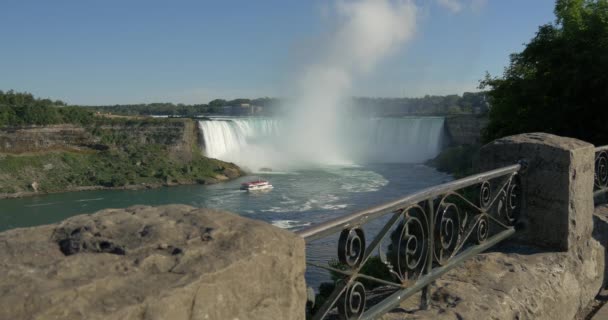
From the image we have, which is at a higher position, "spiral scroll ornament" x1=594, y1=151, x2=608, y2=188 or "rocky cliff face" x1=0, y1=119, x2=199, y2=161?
"spiral scroll ornament" x1=594, y1=151, x2=608, y2=188

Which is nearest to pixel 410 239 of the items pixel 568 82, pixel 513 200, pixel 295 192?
pixel 513 200

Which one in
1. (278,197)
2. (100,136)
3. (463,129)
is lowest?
(278,197)

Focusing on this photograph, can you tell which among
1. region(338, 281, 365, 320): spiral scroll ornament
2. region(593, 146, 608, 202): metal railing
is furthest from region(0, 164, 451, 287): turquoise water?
region(338, 281, 365, 320): spiral scroll ornament

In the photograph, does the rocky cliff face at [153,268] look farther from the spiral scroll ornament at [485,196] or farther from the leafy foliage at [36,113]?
the leafy foliage at [36,113]

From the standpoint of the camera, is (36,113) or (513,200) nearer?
(513,200)

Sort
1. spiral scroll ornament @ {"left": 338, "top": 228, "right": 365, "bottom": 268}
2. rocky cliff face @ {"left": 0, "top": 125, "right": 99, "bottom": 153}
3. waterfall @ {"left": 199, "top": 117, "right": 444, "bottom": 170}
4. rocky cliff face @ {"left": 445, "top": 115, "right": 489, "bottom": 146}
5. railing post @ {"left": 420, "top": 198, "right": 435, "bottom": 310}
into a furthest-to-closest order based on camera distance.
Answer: waterfall @ {"left": 199, "top": 117, "right": 444, "bottom": 170}
rocky cliff face @ {"left": 0, "top": 125, "right": 99, "bottom": 153}
rocky cliff face @ {"left": 445, "top": 115, "right": 489, "bottom": 146}
railing post @ {"left": 420, "top": 198, "right": 435, "bottom": 310}
spiral scroll ornament @ {"left": 338, "top": 228, "right": 365, "bottom": 268}

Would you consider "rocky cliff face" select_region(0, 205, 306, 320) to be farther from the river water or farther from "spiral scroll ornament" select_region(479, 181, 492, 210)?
the river water

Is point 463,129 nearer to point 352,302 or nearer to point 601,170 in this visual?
point 601,170
